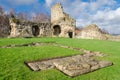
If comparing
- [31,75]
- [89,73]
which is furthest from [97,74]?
[31,75]

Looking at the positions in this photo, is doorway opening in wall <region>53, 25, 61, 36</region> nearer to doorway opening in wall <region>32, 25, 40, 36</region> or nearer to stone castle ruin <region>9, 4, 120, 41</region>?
stone castle ruin <region>9, 4, 120, 41</region>

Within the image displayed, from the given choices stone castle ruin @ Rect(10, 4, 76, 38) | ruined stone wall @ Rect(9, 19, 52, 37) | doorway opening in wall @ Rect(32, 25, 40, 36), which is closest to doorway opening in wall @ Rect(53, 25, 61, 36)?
stone castle ruin @ Rect(10, 4, 76, 38)

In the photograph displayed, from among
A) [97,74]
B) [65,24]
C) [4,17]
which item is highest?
[4,17]

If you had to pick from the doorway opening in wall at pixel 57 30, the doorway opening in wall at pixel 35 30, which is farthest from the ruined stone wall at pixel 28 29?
the doorway opening in wall at pixel 57 30

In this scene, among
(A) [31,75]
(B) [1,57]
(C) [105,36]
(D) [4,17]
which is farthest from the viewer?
(D) [4,17]

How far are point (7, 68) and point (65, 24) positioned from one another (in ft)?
76.9

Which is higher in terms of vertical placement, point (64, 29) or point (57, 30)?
point (64, 29)

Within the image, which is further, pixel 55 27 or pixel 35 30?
pixel 55 27

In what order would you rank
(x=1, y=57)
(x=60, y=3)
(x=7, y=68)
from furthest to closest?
(x=60, y=3) → (x=1, y=57) → (x=7, y=68)

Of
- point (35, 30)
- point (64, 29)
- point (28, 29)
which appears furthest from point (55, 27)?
point (28, 29)

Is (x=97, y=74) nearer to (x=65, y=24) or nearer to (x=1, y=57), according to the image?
(x=1, y=57)

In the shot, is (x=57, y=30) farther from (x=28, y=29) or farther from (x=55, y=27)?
(x=28, y=29)

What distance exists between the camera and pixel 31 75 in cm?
638

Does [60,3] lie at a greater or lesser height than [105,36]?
greater
